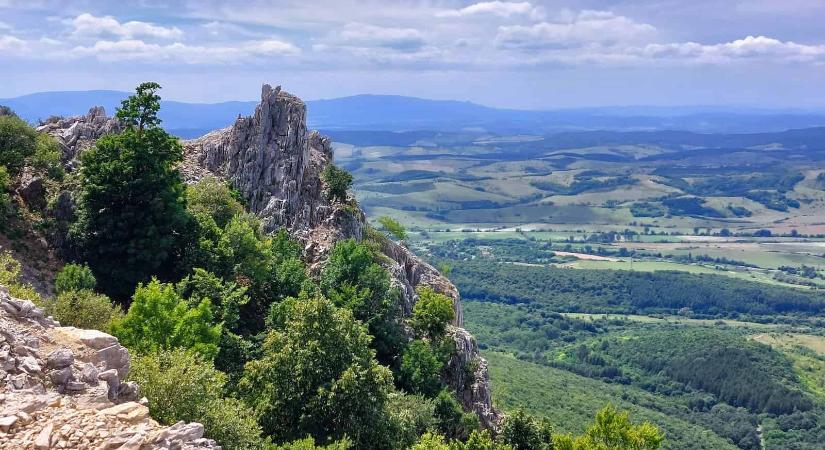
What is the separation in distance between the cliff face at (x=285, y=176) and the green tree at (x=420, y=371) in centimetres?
791

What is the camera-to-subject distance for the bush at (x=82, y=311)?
102ft

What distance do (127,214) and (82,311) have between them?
1515 cm

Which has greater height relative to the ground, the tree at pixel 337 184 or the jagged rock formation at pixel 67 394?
the tree at pixel 337 184

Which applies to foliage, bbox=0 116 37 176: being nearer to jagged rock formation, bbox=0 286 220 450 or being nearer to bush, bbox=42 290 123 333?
bush, bbox=42 290 123 333

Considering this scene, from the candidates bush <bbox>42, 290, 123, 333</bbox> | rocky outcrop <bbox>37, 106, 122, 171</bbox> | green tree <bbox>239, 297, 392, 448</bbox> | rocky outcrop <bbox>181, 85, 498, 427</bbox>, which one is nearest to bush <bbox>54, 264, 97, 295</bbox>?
bush <bbox>42, 290, 123, 333</bbox>

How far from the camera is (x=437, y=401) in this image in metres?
45.8

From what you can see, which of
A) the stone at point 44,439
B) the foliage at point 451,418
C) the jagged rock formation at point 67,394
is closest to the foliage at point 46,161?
the jagged rock formation at point 67,394

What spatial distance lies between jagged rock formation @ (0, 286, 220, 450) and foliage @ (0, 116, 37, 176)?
2793 centimetres

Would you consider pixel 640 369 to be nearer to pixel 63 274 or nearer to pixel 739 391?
pixel 739 391

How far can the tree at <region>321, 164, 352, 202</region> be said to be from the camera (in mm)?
65219

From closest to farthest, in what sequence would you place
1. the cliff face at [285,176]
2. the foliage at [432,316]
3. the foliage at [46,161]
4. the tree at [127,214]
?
1. the tree at [127,214]
2. the foliage at [46,161]
3. the foliage at [432,316]
4. the cliff face at [285,176]

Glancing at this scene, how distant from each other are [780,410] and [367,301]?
438 ft

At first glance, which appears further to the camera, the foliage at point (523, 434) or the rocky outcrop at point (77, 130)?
the rocky outcrop at point (77, 130)

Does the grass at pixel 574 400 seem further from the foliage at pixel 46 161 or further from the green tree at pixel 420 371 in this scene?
the foliage at pixel 46 161
